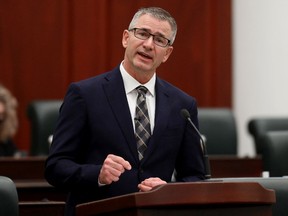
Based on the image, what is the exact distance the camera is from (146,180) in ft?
11.5

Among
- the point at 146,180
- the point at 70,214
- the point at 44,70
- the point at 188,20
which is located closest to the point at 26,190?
the point at 70,214

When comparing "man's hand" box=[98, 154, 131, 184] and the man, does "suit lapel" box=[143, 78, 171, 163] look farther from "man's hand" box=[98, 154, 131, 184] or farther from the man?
"man's hand" box=[98, 154, 131, 184]

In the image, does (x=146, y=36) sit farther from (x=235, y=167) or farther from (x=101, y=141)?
(x=235, y=167)

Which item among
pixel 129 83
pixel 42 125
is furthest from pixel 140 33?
pixel 42 125

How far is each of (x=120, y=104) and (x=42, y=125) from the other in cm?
315

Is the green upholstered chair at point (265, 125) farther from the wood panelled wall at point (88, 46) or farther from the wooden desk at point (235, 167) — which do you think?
the wood panelled wall at point (88, 46)

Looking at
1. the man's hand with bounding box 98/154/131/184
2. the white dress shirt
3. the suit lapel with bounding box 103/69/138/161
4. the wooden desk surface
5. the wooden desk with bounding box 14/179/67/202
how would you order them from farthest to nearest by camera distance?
the wooden desk surface, the wooden desk with bounding box 14/179/67/202, the white dress shirt, the suit lapel with bounding box 103/69/138/161, the man's hand with bounding box 98/154/131/184

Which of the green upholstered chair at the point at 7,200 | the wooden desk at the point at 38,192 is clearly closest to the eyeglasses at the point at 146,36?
the green upholstered chair at the point at 7,200

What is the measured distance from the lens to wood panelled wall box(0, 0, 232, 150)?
8.42 metres

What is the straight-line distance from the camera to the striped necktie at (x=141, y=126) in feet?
12.5

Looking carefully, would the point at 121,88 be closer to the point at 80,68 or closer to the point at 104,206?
the point at 104,206

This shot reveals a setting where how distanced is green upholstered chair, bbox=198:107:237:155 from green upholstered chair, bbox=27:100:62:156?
1.12m

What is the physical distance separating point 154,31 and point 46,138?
3.20 meters

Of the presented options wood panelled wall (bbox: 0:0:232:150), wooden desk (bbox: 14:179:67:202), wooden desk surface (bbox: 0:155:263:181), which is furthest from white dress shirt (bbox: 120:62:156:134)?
wood panelled wall (bbox: 0:0:232:150)
